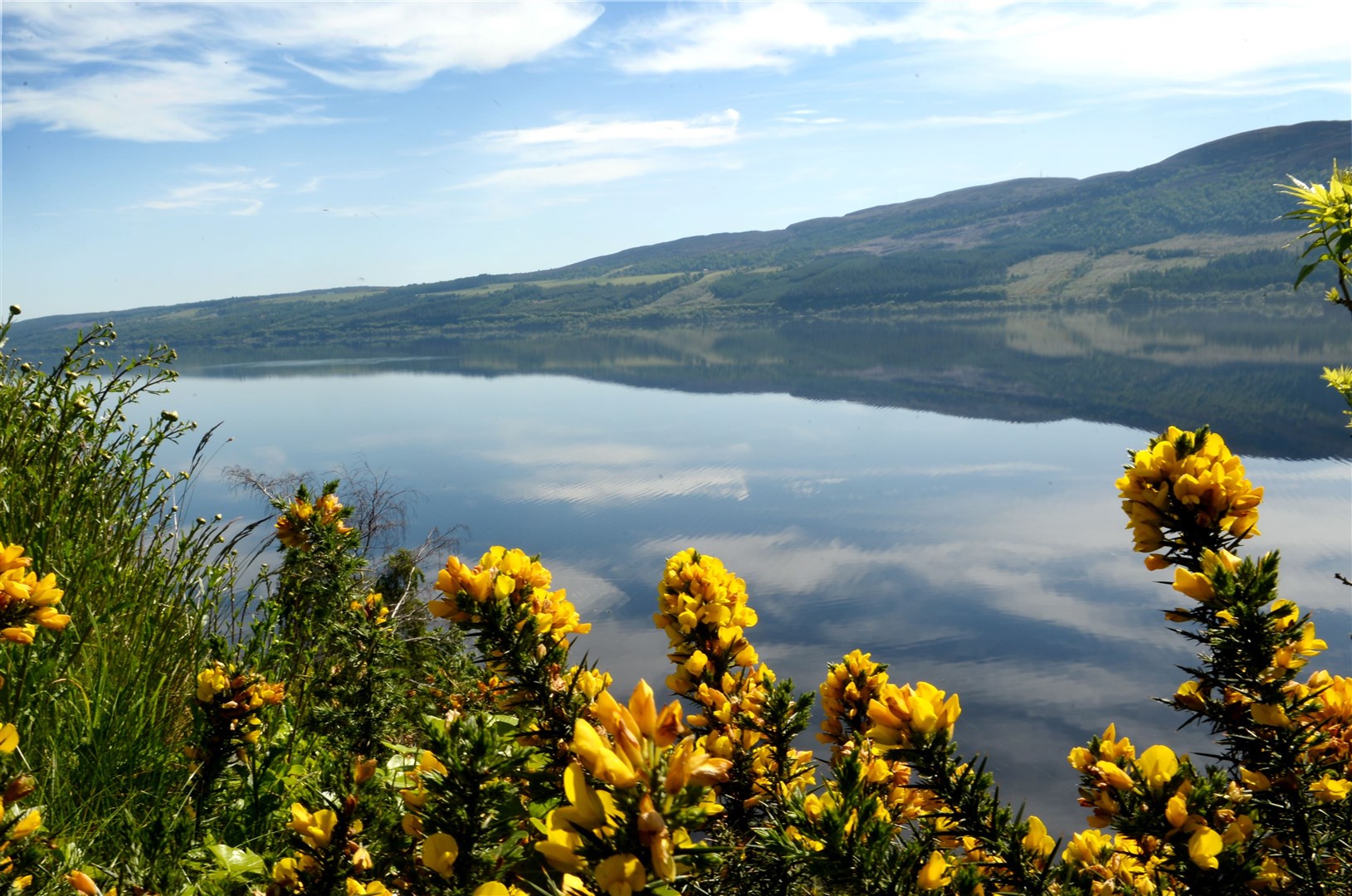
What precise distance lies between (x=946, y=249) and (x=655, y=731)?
14083 centimetres

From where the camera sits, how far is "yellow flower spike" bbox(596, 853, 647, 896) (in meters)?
0.71

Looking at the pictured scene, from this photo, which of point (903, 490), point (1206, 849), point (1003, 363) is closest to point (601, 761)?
point (1206, 849)

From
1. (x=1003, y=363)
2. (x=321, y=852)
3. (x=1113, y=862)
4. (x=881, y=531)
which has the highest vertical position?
(x=321, y=852)

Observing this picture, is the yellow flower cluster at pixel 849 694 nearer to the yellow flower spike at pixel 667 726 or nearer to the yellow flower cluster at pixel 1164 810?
the yellow flower cluster at pixel 1164 810

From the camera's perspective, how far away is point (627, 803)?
75 cm

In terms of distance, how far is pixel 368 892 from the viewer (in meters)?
1.01

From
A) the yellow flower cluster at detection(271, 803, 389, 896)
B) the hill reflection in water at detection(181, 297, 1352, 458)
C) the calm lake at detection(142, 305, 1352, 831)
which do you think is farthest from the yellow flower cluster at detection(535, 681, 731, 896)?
the hill reflection in water at detection(181, 297, 1352, 458)

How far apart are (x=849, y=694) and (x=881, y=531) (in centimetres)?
2257

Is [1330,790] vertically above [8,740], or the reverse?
[8,740]

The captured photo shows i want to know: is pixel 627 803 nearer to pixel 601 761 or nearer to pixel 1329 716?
pixel 601 761

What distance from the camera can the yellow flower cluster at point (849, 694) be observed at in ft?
6.30

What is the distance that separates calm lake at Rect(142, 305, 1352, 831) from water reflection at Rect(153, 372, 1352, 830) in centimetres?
9

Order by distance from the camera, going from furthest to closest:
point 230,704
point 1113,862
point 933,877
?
1. point 230,704
2. point 1113,862
3. point 933,877

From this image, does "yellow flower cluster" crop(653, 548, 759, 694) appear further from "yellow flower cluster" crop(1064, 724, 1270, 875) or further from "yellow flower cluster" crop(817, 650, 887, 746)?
"yellow flower cluster" crop(1064, 724, 1270, 875)
